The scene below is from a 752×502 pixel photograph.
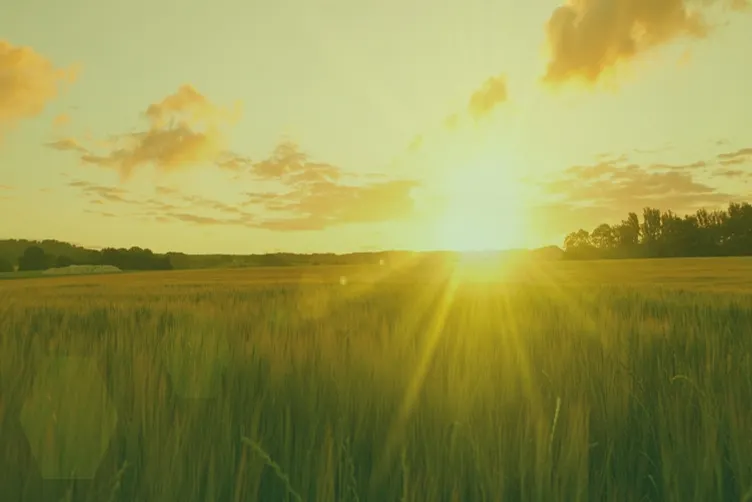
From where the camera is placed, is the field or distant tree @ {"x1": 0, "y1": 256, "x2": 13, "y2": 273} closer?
the field

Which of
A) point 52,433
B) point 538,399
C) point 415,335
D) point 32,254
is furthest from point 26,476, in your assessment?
point 32,254

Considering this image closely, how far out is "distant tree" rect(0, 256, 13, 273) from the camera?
3988 cm

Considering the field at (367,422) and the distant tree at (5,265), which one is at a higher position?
the distant tree at (5,265)

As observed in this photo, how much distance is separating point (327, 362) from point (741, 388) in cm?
197

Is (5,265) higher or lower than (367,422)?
higher

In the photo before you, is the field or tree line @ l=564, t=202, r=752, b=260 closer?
the field

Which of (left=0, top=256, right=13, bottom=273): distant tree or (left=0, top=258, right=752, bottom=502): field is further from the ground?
(left=0, top=256, right=13, bottom=273): distant tree

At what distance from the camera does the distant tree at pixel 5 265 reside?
39.9 metres

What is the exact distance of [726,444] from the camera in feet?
7.02

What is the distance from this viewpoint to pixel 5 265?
4050cm

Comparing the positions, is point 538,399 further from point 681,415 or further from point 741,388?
point 741,388

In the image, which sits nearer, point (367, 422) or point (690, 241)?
point (367, 422)

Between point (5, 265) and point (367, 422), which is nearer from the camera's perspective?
point (367, 422)

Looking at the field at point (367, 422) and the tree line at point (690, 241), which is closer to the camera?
the field at point (367, 422)
